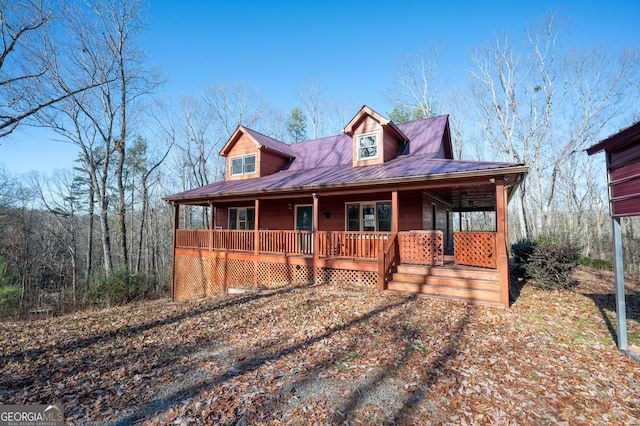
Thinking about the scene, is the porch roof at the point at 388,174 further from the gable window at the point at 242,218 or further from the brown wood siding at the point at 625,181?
the gable window at the point at 242,218

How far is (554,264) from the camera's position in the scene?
8.84 meters

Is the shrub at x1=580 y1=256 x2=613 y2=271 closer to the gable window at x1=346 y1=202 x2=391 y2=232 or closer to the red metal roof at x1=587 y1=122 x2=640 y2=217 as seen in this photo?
the gable window at x1=346 y1=202 x2=391 y2=232

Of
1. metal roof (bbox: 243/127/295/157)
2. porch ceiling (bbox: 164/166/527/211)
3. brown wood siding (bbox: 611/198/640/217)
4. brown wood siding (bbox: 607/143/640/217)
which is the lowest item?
brown wood siding (bbox: 611/198/640/217)

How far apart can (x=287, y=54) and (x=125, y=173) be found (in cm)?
1769

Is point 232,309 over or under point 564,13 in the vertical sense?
under

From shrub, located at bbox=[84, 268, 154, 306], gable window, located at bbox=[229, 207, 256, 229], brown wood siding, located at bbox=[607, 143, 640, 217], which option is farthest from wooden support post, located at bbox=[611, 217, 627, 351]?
shrub, located at bbox=[84, 268, 154, 306]

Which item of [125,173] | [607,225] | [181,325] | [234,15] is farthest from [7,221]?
[607,225]

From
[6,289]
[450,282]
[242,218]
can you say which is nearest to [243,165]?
[242,218]

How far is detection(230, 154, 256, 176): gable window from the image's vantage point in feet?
51.5

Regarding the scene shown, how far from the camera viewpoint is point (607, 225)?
26.3 metres

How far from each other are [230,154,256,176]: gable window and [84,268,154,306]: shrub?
25.5 ft

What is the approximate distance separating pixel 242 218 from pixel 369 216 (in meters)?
7.67

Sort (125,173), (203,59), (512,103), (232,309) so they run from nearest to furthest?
(232,309) < (203,59) < (512,103) < (125,173)

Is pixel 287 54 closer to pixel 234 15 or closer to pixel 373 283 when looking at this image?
pixel 234 15
